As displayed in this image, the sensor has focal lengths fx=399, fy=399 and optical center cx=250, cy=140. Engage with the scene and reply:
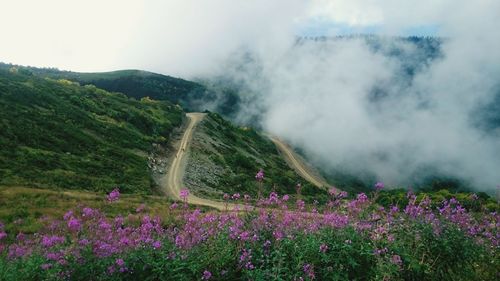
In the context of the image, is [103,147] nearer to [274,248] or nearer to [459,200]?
[459,200]

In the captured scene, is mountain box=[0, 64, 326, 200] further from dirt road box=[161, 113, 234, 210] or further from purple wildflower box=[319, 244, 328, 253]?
→ purple wildflower box=[319, 244, 328, 253]

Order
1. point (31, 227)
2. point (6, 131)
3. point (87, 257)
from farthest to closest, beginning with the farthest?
1. point (6, 131)
2. point (31, 227)
3. point (87, 257)

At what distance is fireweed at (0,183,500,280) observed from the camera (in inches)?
284

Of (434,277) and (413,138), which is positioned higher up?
(413,138)

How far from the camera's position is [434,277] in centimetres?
812

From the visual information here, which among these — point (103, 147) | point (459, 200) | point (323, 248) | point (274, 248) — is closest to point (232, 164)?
point (103, 147)

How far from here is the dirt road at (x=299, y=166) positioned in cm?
10406

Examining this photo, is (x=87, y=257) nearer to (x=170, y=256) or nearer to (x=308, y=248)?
(x=170, y=256)

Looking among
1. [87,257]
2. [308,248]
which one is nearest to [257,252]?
[308,248]

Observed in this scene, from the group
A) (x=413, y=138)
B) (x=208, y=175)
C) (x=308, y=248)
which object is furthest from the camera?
(x=413, y=138)

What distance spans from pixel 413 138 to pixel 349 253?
206 m

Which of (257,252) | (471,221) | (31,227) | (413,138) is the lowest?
(31,227)

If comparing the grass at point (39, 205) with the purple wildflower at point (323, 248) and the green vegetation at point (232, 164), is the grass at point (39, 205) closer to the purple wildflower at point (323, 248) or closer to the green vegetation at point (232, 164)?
the green vegetation at point (232, 164)

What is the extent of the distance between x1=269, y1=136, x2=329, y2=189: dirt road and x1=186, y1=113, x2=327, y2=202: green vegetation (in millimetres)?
5247
